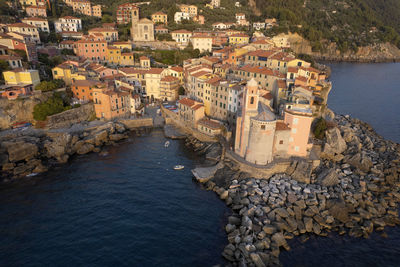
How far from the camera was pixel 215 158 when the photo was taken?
33125mm

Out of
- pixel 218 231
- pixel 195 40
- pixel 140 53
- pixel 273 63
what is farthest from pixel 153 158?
pixel 195 40

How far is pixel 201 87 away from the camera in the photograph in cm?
4406

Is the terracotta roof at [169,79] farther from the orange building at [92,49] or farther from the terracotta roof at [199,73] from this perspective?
the orange building at [92,49]

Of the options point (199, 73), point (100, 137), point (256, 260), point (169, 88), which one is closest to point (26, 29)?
point (169, 88)

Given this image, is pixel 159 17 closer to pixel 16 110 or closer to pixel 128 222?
pixel 16 110

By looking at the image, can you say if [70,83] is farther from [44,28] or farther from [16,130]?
[44,28]

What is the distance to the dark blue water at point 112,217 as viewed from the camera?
787 inches

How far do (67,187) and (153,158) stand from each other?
11083 millimetres

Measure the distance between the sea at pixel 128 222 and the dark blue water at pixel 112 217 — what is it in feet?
0.27

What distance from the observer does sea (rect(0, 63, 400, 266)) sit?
65.5 ft

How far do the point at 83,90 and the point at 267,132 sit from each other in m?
33.8

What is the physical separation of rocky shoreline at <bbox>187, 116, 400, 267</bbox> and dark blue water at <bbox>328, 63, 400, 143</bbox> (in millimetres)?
16165

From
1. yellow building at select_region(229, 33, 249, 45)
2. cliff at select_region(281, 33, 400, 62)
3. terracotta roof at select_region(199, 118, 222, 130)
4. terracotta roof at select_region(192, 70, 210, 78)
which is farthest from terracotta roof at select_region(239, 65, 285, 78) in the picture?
cliff at select_region(281, 33, 400, 62)

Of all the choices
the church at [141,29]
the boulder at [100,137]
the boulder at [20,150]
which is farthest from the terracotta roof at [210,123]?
the church at [141,29]
